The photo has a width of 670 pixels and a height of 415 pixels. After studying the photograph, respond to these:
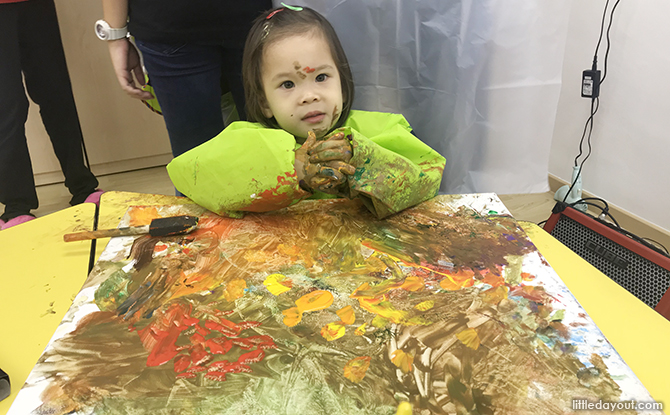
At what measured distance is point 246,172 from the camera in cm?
75

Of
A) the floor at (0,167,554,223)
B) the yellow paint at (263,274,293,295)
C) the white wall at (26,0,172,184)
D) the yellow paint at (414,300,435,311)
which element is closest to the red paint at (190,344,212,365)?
the yellow paint at (263,274,293,295)

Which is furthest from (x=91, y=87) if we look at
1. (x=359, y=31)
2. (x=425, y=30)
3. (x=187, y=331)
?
(x=187, y=331)

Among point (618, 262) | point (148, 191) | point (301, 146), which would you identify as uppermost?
point (301, 146)

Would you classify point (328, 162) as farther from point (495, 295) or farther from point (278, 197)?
point (495, 295)

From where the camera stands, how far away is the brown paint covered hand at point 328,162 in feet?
2.34

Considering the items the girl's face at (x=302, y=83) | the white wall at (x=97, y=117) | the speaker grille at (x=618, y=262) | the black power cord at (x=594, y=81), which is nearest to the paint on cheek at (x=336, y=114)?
the girl's face at (x=302, y=83)

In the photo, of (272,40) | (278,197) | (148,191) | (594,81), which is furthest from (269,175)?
(148,191)

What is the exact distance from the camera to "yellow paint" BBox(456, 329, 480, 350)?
0.49m

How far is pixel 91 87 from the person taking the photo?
5.90ft

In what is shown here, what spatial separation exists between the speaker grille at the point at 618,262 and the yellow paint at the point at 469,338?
447 mm

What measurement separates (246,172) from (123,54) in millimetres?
472

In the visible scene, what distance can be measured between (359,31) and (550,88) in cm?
44

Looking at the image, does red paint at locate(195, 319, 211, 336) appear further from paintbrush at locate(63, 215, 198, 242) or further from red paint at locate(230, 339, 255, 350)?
paintbrush at locate(63, 215, 198, 242)

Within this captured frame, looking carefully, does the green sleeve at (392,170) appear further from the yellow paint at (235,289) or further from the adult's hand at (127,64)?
the adult's hand at (127,64)
